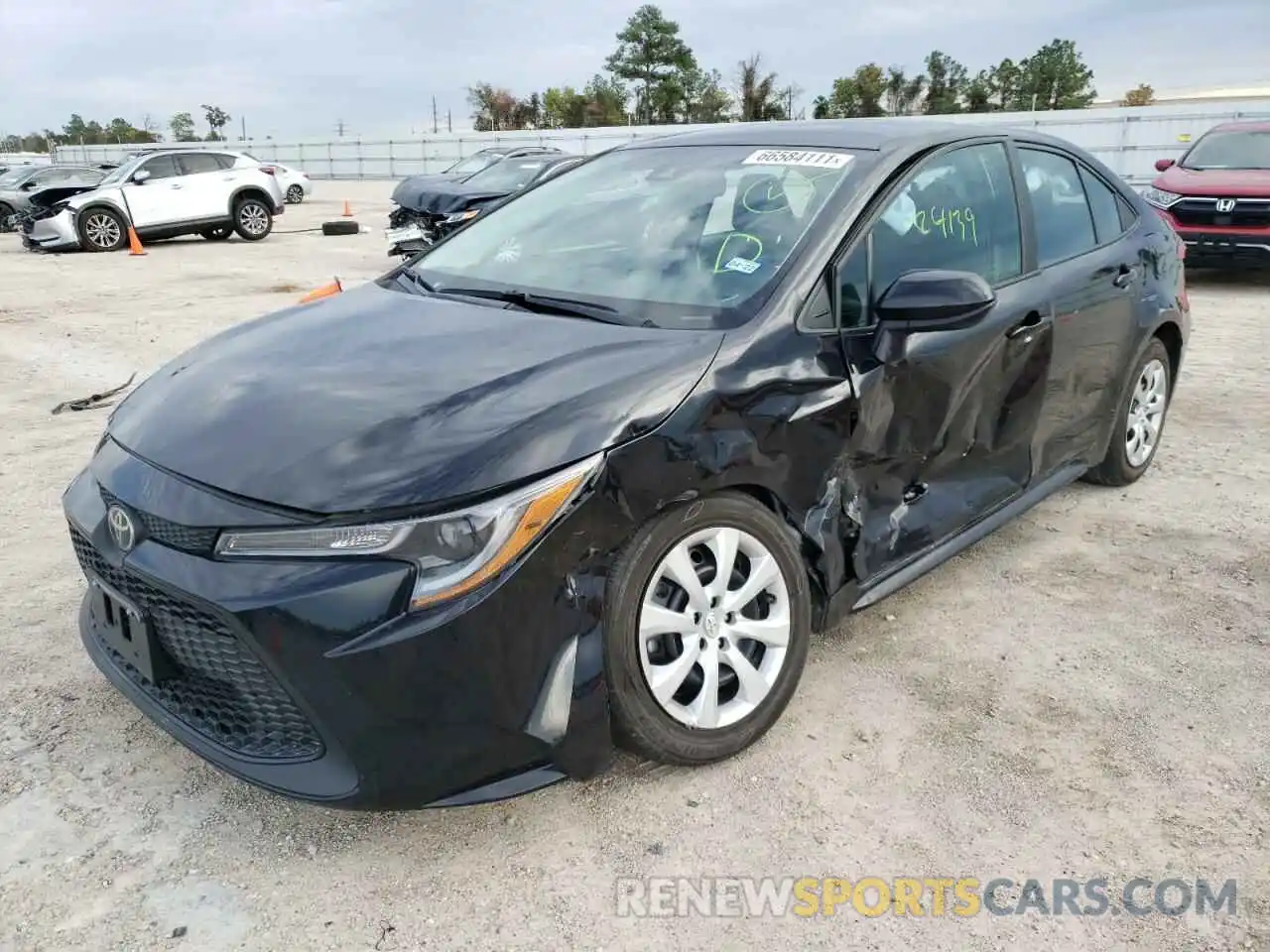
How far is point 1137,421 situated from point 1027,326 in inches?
60.0

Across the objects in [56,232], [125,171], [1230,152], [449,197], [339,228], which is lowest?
[339,228]

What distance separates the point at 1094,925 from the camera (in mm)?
2131

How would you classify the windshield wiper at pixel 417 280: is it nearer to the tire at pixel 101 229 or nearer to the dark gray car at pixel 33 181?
the tire at pixel 101 229

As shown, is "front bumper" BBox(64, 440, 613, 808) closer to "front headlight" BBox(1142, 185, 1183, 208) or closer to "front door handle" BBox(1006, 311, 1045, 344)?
"front door handle" BBox(1006, 311, 1045, 344)

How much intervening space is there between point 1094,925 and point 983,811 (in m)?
0.39

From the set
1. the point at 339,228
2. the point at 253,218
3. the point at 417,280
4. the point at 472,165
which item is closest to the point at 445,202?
the point at 472,165

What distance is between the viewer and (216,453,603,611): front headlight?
6.73 feet

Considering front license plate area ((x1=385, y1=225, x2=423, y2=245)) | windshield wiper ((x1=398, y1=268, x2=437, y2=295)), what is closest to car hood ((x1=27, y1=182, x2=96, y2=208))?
front license plate area ((x1=385, y1=225, x2=423, y2=245))

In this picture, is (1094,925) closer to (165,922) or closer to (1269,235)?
(165,922)

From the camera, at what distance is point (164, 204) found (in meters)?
16.9

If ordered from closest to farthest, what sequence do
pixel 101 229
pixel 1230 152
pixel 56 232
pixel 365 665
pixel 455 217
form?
1. pixel 365 665
2. pixel 1230 152
3. pixel 455 217
4. pixel 56 232
5. pixel 101 229

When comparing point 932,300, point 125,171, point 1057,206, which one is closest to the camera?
point 932,300

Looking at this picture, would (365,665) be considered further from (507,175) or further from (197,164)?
(197,164)

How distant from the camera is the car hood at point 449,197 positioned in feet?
40.0
